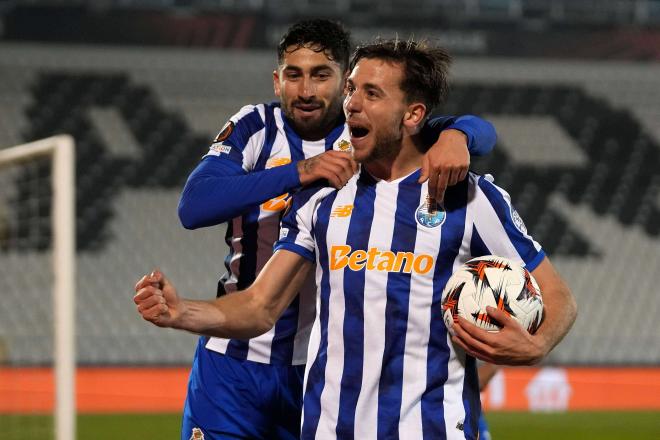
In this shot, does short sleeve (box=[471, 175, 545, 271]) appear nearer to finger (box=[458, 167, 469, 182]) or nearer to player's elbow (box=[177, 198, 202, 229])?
finger (box=[458, 167, 469, 182])

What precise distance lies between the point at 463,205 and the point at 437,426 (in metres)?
0.68

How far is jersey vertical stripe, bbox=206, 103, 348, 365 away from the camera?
4184 mm

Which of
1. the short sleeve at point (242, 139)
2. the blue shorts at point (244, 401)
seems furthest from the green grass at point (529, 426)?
the short sleeve at point (242, 139)

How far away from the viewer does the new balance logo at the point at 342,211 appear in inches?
137

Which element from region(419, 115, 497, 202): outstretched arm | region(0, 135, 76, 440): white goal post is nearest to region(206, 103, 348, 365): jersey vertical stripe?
region(419, 115, 497, 202): outstretched arm

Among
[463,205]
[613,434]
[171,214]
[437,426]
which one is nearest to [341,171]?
[463,205]

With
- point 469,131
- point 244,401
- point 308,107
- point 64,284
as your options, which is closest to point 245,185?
point 308,107

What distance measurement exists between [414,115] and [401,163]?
6.4 inches

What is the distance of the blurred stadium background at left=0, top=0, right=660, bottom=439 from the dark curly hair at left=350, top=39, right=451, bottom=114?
32.3 feet

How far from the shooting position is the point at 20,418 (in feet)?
17.0

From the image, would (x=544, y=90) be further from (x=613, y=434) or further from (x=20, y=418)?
(x=20, y=418)

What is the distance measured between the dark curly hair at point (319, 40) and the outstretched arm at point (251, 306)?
0.91 meters

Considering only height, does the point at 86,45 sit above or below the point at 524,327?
above

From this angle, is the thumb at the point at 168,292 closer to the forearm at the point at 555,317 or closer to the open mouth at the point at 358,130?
the open mouth at the point at 358,130
